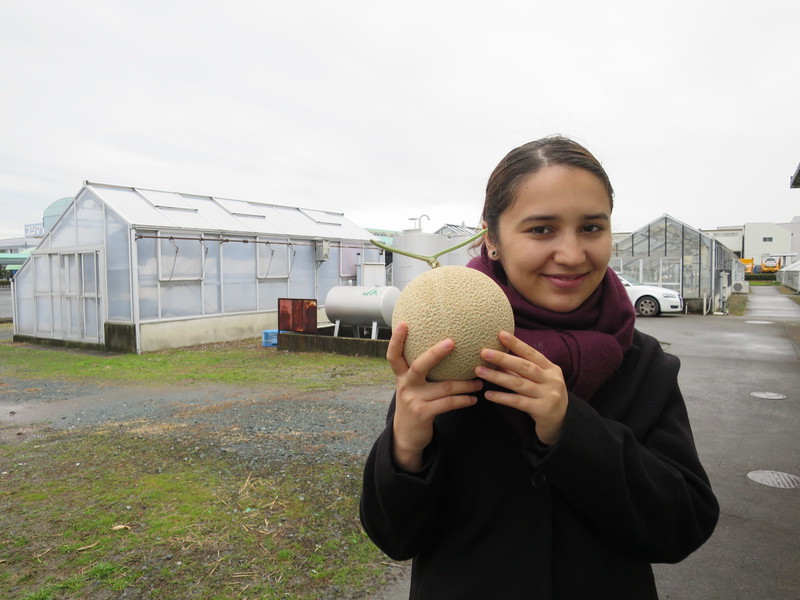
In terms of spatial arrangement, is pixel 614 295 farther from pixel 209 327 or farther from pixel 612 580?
pixel 209 327

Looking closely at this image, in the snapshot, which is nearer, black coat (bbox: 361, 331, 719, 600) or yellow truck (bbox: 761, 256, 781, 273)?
black coat (bbox: 361, 331, 719, 600)

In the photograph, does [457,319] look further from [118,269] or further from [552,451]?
[118,269]

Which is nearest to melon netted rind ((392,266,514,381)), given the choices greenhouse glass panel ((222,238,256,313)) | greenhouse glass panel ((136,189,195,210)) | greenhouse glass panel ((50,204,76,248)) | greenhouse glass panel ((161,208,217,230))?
greenhouse glass panel ((161,208,217,230))

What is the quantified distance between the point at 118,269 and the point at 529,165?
14901 mm

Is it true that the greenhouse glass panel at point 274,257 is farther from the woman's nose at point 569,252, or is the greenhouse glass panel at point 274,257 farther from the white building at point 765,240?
the white building at point 765,240

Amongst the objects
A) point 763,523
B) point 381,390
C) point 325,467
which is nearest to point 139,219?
point 381,390

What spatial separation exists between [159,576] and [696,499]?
341cm

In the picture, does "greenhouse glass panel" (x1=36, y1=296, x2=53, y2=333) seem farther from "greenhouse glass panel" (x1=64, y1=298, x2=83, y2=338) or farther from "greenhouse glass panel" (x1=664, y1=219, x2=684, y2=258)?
"greenhouse glass panel" (x1=664, y1=219, x2=684, y2=258)

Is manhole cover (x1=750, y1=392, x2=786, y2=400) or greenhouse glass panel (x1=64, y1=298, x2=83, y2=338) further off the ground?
greenhouse glass panel (x1=64, y1=298, x2=83, y2=338)

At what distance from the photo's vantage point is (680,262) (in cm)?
2316

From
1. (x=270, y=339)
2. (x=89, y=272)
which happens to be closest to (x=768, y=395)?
(x=270, y=339)

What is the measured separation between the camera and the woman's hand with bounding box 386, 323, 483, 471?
3.95ft

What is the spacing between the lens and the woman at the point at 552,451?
49.4 inches

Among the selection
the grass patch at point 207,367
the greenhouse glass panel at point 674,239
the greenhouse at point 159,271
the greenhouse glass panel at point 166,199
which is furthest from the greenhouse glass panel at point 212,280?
the greenhouse glass panel at point 674,239
